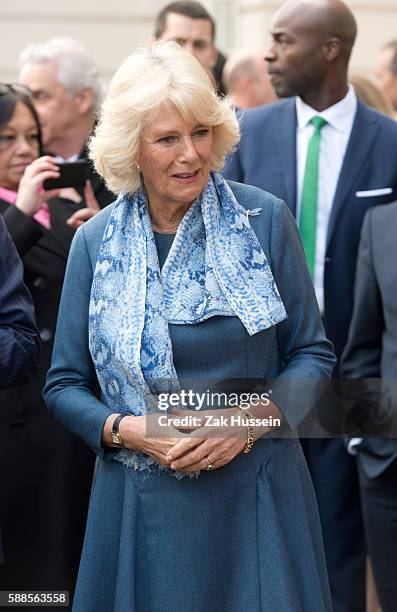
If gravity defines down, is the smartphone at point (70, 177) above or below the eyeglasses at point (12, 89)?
below

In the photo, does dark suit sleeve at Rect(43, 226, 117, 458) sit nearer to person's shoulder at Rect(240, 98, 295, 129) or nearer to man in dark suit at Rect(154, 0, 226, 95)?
person's shoulder at Rect(240, 98, 295, 129)

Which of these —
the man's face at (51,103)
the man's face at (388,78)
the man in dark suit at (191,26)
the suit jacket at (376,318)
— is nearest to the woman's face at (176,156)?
the suit jacket at (376,318)

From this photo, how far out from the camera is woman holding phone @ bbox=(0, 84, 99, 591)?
462cm

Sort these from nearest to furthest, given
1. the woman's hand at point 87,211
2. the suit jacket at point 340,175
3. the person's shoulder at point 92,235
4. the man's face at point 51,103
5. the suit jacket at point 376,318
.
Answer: the person's shoulder at point 92,235 → the suit jacket at point 376,318 → the woman's hand at point 87,211 → the suit jacket at point 340,175 → the man's face at point 51,103

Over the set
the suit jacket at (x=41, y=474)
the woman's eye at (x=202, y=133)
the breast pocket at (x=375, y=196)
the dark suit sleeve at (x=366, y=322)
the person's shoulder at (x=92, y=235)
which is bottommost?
the suit jacket at (x=41, y=474)

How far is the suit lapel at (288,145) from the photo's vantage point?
5191mm

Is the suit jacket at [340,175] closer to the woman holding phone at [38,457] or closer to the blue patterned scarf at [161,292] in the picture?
the woman holding phone at [38,457]

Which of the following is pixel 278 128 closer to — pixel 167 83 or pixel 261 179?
pixel 261 179

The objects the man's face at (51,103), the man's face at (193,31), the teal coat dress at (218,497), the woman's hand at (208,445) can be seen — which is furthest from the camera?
the man's face at (193,31)

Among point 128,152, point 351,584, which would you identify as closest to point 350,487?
point 351,584

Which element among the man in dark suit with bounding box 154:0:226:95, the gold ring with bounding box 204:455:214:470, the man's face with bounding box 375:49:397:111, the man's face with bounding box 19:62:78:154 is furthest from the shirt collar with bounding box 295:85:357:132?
the man's face with bounding box 375:49:397:111

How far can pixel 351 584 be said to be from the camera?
17.3 feet

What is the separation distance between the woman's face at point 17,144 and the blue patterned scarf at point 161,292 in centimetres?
140

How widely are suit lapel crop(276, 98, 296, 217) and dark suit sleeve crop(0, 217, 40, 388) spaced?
1817mm
